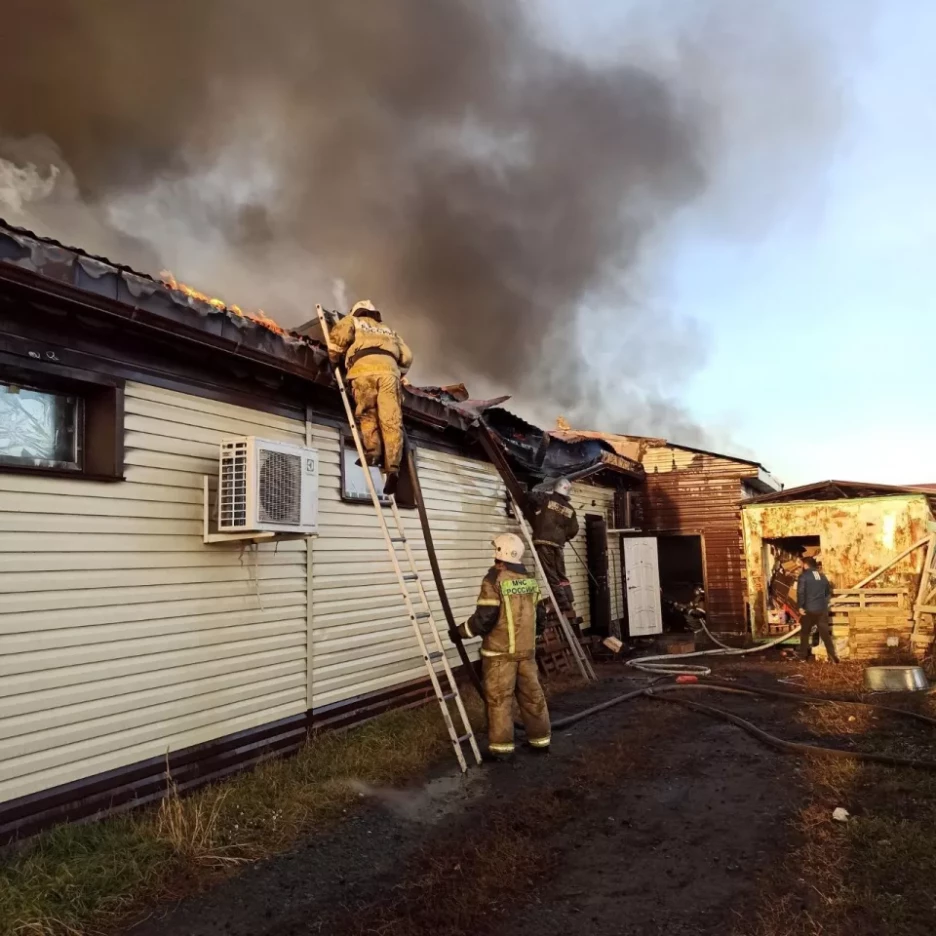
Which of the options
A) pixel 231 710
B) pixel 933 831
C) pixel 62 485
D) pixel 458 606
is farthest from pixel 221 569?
pixel 933 831

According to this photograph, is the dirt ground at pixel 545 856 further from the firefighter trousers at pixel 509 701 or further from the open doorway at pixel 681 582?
the open doorway at pixel 681 582

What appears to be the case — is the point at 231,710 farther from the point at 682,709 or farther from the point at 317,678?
the point at 682,709

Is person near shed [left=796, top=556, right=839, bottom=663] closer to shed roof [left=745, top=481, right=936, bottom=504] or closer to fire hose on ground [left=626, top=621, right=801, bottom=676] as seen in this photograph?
fire hose on ground [left=626, top=621, right=801, bottom=676]

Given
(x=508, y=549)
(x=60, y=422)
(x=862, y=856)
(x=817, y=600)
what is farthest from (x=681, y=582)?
(x=60, y=422)

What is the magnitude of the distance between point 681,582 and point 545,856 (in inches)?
644

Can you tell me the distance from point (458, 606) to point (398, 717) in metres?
2.18

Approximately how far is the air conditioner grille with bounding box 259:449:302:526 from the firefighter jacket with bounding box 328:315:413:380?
120cm

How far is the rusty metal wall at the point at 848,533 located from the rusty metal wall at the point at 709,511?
145cm

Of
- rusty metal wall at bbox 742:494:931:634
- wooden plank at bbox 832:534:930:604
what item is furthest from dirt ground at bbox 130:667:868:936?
rusty metal wall at bbox 742:494:931:634

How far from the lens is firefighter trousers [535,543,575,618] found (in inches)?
441

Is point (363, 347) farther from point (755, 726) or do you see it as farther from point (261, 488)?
point (755, 726)

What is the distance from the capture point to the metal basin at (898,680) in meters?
8.86

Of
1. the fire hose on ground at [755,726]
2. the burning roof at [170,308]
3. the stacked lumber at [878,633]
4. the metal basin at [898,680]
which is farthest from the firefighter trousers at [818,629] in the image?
the burning roof at [170,308]

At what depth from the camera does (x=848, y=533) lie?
1312 cm
